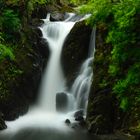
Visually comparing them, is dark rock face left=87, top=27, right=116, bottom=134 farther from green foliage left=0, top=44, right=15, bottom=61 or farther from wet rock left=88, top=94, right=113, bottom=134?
green foliage left=0, top=44, right=15, bottom=61

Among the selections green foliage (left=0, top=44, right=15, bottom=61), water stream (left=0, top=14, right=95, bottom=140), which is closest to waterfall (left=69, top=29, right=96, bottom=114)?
water stream (left=0, top=14, right=95, bottom=140)

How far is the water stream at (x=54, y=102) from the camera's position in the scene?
739 inches

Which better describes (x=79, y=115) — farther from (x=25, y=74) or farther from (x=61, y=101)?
(x=25, y=74)

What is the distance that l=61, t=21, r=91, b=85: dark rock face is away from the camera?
998 inches

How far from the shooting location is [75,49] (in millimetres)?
25797

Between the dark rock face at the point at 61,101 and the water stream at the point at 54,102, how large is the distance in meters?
0.12

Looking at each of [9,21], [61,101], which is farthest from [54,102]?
[9,21]

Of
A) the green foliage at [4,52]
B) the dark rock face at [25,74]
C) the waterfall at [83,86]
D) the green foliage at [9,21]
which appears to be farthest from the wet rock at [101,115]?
the green foliage at [9,21]

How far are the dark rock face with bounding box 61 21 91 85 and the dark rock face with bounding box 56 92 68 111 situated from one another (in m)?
2.18

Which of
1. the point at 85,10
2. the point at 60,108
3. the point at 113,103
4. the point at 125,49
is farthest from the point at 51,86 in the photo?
the point at 125,49

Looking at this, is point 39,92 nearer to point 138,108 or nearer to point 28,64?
point 28,64

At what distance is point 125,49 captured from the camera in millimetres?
12992

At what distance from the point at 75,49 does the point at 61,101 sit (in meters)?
4.33

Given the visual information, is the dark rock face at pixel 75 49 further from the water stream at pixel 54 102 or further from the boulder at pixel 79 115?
the boulder at pixel 79 115
